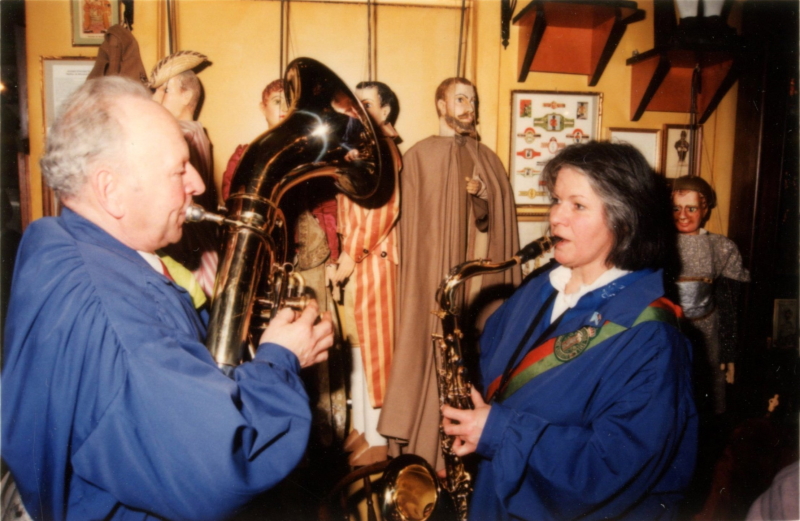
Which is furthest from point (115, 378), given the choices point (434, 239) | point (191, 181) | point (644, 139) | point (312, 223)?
point (644, 139)

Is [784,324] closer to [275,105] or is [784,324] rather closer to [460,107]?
[460,107]

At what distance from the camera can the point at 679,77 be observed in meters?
2.55

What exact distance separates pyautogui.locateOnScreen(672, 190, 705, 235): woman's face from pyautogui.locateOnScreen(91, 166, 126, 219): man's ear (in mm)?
2692

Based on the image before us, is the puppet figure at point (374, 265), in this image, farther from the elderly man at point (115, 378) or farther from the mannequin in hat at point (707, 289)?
the mannequin in hat at point (707, 289)

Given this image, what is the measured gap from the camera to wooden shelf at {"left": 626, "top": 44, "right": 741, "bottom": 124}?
7.63ft

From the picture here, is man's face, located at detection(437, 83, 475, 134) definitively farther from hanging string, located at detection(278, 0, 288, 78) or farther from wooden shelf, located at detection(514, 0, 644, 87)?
hanging string, located at detection(278, 0, 288, 78)

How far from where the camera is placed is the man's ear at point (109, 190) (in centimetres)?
95

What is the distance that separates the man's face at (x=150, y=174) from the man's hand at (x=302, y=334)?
36cm

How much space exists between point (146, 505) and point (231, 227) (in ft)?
2.31

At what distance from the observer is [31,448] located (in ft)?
2.73

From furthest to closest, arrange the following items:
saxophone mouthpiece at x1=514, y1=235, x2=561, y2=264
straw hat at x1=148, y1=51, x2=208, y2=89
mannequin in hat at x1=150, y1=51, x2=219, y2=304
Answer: straw hat at x1=148, y1=51, x2=208, y2=89, mannequin in hat at x1=150, y1=51, x2=219, y2=304, saxophone mouthpiece at x1=514, y1=235, x2=561, y2=264

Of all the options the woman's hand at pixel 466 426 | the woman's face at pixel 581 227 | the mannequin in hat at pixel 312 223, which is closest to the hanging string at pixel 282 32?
the mannequin in hat at pixel 312 223

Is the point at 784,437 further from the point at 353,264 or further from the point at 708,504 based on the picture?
the point at 353,264

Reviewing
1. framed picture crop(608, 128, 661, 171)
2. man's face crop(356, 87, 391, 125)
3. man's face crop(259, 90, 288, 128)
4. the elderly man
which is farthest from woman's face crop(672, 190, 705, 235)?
the elderly man
